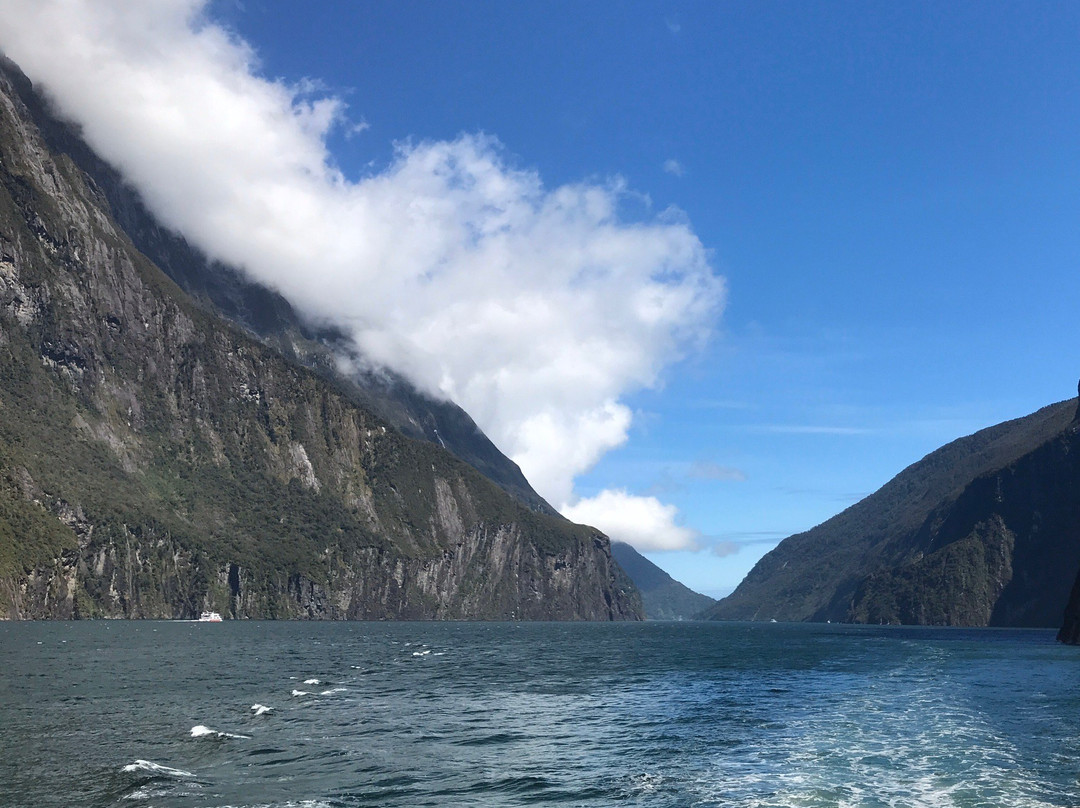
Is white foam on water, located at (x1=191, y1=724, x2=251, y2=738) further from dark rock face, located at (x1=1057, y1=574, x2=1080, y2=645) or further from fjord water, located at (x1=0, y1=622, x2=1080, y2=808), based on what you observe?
dark rock face, located at (x1=1057, y1=574, x2=1080, y2=645)

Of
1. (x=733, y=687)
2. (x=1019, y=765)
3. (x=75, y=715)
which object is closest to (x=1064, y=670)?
(x=733, y=687)

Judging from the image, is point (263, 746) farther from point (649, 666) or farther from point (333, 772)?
point (649, 666)

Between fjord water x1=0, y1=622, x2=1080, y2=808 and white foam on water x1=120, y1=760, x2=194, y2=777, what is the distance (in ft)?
0.37

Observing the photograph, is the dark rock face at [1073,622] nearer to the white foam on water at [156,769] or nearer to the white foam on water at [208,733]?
the white foam on water at [208,733]

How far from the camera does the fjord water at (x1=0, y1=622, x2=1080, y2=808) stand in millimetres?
33562

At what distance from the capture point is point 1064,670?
88.2 meters

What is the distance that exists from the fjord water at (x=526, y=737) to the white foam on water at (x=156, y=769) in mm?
112

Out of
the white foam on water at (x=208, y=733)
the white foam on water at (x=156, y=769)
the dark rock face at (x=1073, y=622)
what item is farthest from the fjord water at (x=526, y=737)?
the dark rock face at (x=1073, y=622)

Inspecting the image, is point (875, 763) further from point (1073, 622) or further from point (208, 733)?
point (1073, 622)

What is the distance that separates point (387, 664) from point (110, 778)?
6321 cm

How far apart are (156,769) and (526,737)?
1789cm

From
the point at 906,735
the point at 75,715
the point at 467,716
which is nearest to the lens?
the point at 906,735

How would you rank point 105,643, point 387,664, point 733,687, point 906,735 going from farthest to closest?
point 105,643, point 387,664, point 733,687, point 906,735

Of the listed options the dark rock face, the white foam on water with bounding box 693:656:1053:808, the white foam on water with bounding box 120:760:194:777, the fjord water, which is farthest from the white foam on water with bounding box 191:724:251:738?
the dark rock face
